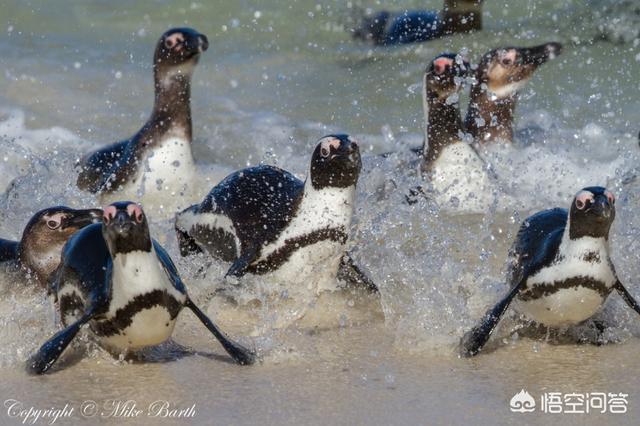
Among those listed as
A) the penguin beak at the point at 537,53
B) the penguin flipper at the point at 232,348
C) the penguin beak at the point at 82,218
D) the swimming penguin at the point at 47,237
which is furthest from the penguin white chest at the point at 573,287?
the penguin beak at the point at 537,53

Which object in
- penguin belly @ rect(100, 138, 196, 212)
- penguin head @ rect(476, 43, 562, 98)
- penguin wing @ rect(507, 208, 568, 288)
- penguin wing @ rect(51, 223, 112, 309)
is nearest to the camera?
penguin wing @ rect(51, 223, 112, 309)

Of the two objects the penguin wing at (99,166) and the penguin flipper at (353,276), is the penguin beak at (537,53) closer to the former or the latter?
the penguin wing at (99,166)

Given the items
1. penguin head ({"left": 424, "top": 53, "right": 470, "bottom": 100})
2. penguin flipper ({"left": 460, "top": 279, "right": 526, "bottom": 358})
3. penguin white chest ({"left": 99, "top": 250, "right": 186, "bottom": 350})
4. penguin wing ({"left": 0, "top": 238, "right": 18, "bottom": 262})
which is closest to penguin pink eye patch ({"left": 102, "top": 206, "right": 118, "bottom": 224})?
penguin white chest ({"left": 99, "top": 250, "right": 186, "bottom": 350})

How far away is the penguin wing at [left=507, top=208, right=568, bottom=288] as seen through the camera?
466cm

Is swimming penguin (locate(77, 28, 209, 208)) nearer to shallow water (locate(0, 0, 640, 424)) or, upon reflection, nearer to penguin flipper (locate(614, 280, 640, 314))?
shallow water (locate(0, 0, 640, 424))

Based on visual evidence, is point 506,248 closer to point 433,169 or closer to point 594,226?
point 433,169

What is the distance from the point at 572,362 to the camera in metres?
4.52

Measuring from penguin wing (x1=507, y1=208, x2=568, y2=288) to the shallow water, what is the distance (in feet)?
0.51

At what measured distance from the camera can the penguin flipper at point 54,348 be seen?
4309 millimetres

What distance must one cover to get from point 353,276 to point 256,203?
52cm

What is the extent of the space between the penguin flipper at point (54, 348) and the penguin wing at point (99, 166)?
280cm

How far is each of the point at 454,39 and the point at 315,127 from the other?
2501mm

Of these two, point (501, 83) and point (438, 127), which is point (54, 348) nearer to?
point (438, 127)

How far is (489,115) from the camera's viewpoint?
788cm
